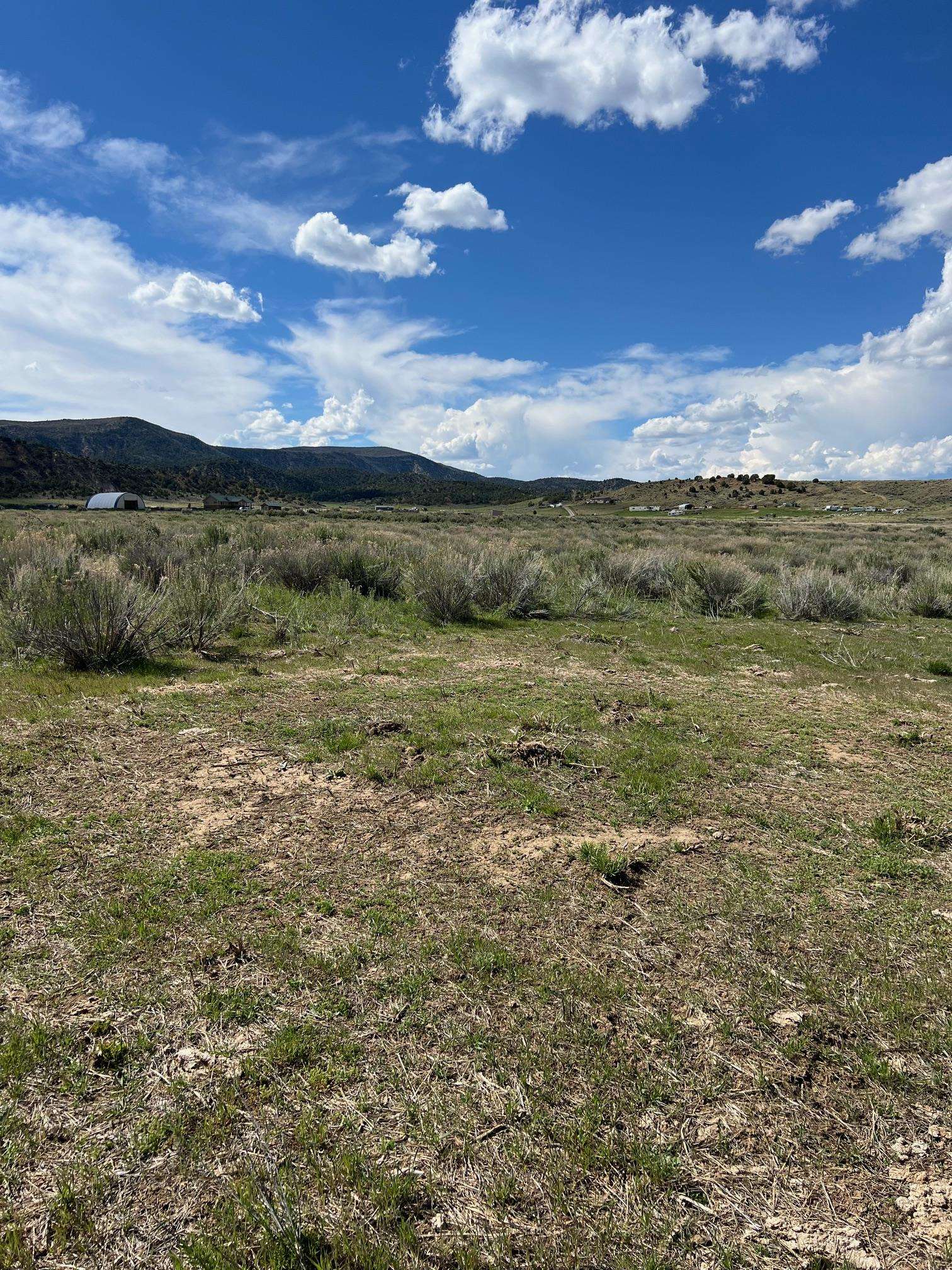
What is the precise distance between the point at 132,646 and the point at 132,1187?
270 inches

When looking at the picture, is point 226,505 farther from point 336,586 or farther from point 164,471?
point 336,586

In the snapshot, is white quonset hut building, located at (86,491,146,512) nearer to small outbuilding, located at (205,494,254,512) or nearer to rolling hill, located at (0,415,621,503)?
small outbuilding, located at (205,494,254,512)

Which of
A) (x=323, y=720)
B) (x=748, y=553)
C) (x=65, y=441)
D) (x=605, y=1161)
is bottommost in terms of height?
(x=605, y=1161)

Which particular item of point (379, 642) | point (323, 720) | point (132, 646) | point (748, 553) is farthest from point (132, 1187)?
point (748, 553)

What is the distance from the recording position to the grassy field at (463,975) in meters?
1.86

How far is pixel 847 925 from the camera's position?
128 inches

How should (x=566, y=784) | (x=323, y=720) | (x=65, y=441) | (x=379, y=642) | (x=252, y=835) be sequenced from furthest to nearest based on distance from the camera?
(x=65, y=441)
(x=379, y=642)
(x=323, y=720)
(x=566, y=784)
(x=252, y=835)

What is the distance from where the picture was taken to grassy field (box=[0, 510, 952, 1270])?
1859 millimetres

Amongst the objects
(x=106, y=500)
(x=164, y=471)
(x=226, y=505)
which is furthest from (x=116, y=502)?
(x=164, y=471)

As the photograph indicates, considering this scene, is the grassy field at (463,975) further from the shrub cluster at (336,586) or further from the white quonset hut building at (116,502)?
the white quonset hut building at (116,502)

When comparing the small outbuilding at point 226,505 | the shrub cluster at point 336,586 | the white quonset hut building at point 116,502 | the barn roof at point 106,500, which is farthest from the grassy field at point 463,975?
the barn roof at point 106,500

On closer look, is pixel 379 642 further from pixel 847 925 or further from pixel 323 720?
pixel 847 925

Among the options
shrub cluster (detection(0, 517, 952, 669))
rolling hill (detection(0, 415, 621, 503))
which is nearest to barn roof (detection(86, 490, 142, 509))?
rolling hill (detection(0, 415, 621, 503))

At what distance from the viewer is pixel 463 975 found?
2.79 m
